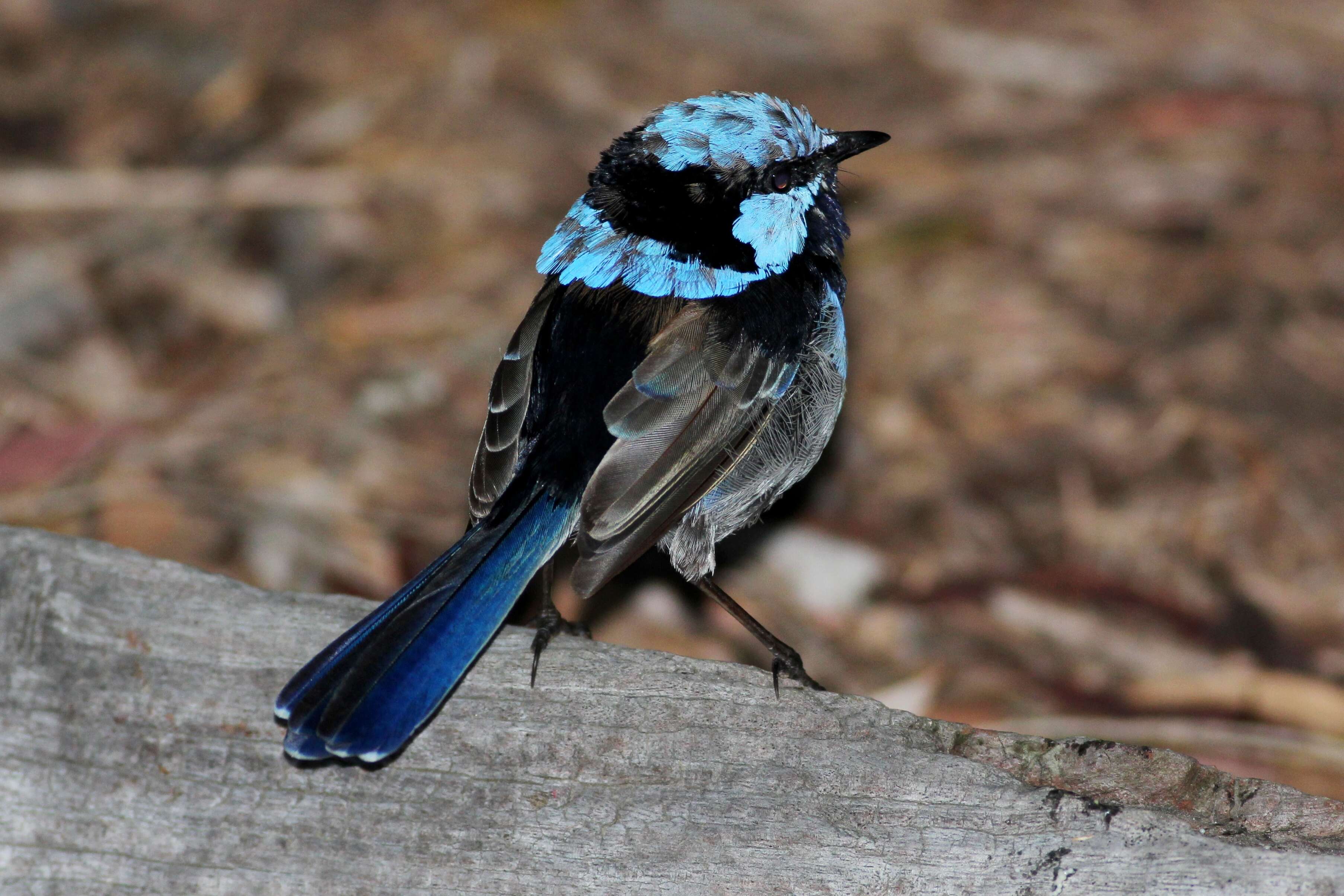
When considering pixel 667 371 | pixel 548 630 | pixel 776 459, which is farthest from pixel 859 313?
pixel 548 630

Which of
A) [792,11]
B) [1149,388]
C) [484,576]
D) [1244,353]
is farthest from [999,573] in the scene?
[792,11]

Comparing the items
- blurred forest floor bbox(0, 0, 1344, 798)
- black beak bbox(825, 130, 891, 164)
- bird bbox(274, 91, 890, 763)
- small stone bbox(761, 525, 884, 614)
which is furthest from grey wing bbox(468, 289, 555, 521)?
small stone bbox(761, 525, 884, 614)

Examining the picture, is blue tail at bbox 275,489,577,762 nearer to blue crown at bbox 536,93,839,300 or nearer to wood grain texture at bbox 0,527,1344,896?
wood grain texture at bbox 0,527,1344,896

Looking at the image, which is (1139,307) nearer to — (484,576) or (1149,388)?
(1149,388)

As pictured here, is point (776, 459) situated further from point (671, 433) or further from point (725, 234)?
point (725, 234)

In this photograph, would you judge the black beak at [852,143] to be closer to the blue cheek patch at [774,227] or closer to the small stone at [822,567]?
the blue cheek patch at [774,227]

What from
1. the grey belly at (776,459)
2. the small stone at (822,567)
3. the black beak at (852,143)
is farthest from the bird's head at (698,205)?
the small stone at (822,567)
